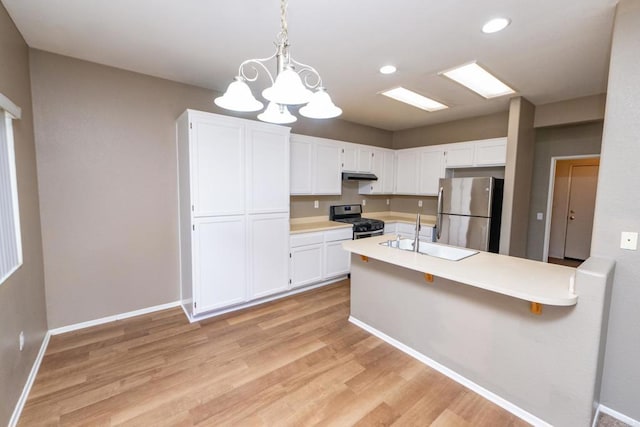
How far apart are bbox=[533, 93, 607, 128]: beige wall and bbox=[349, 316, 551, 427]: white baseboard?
3616 millimetres

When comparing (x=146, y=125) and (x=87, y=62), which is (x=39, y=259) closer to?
(x=146, y=125)

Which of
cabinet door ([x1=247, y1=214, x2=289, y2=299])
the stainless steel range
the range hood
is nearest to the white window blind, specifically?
cabinet door ([x1=247, y1=214, x2=289, y2=299])

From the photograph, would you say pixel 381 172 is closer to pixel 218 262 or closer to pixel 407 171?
pixel 407 171

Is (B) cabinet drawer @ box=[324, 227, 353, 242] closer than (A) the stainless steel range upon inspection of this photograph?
Yes

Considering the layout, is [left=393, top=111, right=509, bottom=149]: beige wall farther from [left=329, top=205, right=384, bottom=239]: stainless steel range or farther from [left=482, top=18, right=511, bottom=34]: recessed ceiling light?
[left=482, top=18, right=511, bottom=34]: recessed ceiling light

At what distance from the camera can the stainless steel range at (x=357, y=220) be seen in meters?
4.33

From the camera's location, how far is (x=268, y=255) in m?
3.42

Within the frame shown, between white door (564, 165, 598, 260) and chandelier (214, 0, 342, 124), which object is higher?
chandelier (214, 0, 342, 124)

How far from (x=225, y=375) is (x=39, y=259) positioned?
1.99 m

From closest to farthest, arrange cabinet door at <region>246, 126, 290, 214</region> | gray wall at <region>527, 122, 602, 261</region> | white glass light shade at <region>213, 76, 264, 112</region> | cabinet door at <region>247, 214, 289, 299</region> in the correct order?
white glass light shade at <region>213, 76, 264, 112</region>
cabinet door at <region>246, 126, 290, 214</region>
cabinet door at <region>247, 214, 289, 299</region>
gray wall at <region>527, 122, 602, 261</region>

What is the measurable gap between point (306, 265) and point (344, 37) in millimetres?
2704

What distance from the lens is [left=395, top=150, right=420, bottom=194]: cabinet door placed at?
5020 millimetres

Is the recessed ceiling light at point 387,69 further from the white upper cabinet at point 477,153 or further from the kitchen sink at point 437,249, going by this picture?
the white upper cabinet at point 477,153

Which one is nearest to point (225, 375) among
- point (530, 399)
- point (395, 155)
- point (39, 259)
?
point (39, 259)
